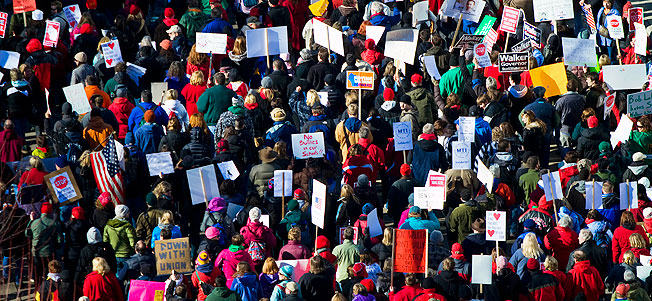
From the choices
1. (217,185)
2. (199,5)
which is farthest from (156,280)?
(199,5)

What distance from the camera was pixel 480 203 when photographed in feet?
71.5

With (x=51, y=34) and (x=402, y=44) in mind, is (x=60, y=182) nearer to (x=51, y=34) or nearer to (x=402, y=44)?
(x=51, y=34)

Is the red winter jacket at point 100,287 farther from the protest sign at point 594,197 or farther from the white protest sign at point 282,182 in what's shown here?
the protest sign at point 594,197

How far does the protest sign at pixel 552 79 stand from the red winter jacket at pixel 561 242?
4.75 metres

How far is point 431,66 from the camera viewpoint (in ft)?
85.0

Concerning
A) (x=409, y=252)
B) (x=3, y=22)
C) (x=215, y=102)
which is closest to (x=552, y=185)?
(x=409, y=252)

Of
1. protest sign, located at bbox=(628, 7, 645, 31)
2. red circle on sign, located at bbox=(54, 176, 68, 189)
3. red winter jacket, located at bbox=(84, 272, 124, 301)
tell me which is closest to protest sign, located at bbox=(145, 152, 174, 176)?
red circle on sign, located at bbox=(54, 176, 68, 189)

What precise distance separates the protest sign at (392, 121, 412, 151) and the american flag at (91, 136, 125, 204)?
417 centimetres

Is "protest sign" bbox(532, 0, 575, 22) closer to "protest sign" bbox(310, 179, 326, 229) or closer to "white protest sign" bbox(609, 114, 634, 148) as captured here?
"white protest sign" bbox(609, 114, 634, 148)

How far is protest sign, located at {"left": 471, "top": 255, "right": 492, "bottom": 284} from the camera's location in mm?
19609

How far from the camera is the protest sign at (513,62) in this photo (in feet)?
83.3

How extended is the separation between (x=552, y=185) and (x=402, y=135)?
2694mm

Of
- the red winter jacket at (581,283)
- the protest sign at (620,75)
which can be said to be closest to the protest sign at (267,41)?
the protest sign at (620,75)

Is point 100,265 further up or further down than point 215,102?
further down
